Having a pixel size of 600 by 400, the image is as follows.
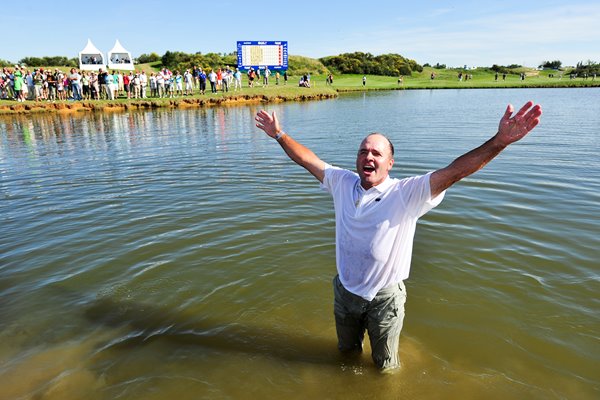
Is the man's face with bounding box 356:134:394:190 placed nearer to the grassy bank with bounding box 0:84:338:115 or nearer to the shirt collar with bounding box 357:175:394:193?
the shirt collar with bounding box 357:175:394:193

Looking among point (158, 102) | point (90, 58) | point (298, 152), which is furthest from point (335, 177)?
point (90, 58)

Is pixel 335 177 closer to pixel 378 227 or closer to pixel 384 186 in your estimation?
pixel 384 186

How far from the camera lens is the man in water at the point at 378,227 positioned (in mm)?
3191

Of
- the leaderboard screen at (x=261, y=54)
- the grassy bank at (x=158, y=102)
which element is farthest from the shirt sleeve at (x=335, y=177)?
the leaderboard screen at (x=261, y=54)

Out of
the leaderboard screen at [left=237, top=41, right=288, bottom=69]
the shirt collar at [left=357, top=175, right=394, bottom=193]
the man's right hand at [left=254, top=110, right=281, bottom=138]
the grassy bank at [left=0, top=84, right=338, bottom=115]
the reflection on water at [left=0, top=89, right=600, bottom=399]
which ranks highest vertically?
the leaderboard screen at [left=237, top=41, right=288, bottom=69]

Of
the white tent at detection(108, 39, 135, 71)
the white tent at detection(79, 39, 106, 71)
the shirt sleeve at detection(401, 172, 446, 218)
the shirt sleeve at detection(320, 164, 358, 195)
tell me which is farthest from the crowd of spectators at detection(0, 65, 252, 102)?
the shirt sleeve at detection(401, 172, 446, 218)

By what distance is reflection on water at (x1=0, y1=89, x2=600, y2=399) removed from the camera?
13.7 ft

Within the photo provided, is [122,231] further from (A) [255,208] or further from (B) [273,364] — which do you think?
(B) [273,364]

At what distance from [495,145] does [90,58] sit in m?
70.2

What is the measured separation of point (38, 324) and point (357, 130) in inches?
710

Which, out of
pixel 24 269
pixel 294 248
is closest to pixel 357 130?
pixel 294 248

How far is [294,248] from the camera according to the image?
7.31m

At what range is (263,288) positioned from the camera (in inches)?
236

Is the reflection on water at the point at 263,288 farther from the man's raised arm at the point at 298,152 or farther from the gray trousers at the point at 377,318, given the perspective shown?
the man's raised arm at the point at 298,152
